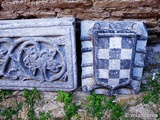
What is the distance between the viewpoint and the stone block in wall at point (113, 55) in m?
2.00

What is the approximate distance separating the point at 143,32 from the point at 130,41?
0.57ft

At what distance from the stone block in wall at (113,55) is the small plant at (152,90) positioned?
0.12m

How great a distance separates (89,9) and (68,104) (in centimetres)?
99

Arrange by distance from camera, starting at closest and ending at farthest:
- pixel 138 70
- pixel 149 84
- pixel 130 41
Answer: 1. pixel 130 41
2. pixel 138 70
3. pixel 149 84

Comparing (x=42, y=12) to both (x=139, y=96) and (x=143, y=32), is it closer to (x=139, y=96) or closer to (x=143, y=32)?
(x=143, y=32)

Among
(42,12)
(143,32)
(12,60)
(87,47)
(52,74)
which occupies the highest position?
(42,12)

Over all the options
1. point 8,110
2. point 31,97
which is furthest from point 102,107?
point 8,110

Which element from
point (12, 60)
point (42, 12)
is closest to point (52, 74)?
point (12, 60)

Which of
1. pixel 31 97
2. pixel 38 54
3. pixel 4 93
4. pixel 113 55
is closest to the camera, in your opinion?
pixel 113 55

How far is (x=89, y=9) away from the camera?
7.02ft

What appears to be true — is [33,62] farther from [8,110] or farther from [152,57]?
[152,57]

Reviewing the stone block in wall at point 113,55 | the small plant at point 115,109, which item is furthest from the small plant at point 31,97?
the small plant at point 115,109

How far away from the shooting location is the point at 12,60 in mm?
2232

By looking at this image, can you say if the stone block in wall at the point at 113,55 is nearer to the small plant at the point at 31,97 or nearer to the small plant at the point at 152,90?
the small plant at the point at 152,90
